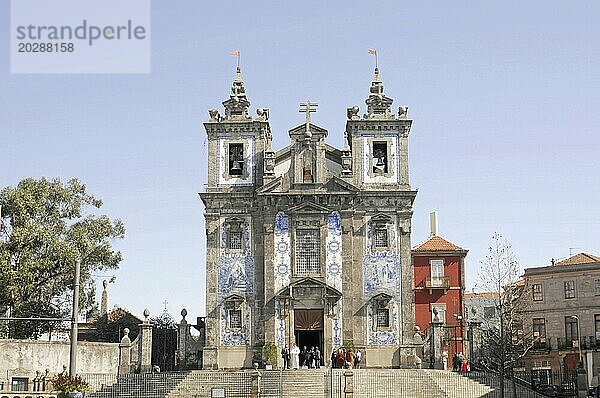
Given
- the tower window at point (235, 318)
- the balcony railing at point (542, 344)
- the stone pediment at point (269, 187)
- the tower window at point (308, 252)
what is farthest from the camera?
the balcony railing at point (542, 344)

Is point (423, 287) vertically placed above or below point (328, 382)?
above

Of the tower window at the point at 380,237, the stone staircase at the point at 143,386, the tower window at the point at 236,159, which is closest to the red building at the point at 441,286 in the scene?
the tower window at the point at 380,237

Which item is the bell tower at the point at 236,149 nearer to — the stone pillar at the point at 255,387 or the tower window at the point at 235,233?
the tower window at the point at 235,233

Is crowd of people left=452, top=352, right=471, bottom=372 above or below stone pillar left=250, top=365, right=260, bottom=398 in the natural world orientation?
above

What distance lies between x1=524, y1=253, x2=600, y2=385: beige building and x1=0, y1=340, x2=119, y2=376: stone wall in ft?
88.4

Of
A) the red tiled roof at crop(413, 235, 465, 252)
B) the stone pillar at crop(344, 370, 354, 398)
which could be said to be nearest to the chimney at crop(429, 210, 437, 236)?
the red tiled roof at crop(413, 235, 465, 252)

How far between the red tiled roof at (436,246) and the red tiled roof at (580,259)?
10.0m

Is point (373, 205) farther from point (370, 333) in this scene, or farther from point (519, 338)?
point (519, 338)

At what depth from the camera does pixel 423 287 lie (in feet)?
184

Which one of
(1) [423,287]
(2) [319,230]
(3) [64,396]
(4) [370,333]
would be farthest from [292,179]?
(3) [64,396]

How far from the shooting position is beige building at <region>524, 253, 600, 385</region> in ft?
195

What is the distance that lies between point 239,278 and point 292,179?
→ 19.3 ft

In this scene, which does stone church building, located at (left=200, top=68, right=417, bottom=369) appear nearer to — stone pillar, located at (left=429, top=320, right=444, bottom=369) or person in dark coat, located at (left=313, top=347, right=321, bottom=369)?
person in dark coat, located at (left=313, top=347, right=321, bottom=369)

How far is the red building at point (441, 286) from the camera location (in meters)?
55.2
